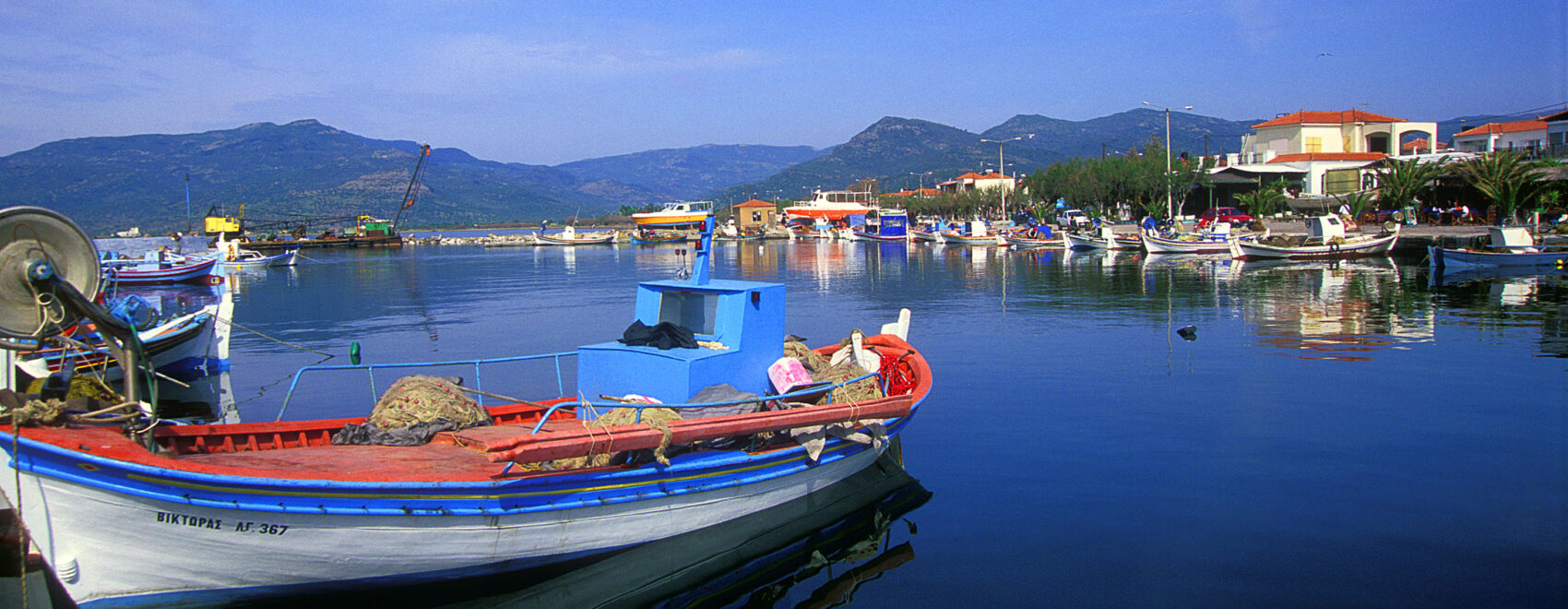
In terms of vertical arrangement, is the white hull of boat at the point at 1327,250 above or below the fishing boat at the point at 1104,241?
below

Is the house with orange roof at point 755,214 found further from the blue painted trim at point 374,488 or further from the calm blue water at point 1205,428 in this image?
the blue painted trim at point 374,488

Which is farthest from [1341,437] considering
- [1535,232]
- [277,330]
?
[1535,232]

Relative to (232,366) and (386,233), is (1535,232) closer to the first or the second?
(232,366)

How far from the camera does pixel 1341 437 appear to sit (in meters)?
13.4

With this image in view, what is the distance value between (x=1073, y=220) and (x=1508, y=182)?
44.0 metres

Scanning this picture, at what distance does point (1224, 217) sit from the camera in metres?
72.8

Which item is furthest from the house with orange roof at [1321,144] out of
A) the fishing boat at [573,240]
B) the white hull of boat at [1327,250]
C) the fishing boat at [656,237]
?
the fishing boat at [573,240]

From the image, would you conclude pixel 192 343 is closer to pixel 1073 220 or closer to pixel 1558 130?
pixel 1558 130

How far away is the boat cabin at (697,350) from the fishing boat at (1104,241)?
58.0 m

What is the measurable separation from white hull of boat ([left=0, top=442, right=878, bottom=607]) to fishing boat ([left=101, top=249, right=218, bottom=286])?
53.2 metres

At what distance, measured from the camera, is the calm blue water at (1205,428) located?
8969 mm

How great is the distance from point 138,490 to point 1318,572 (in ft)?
34.4

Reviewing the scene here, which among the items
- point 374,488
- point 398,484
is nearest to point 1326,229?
point 398,484

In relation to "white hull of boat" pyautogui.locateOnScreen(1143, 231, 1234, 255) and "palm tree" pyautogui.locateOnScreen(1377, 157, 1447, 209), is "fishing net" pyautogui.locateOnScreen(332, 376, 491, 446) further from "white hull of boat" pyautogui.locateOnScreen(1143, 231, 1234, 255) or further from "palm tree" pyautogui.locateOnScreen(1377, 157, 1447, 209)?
"palm tree" pyautogui.locateOnScreen(1377, 157, 1447, 209)
